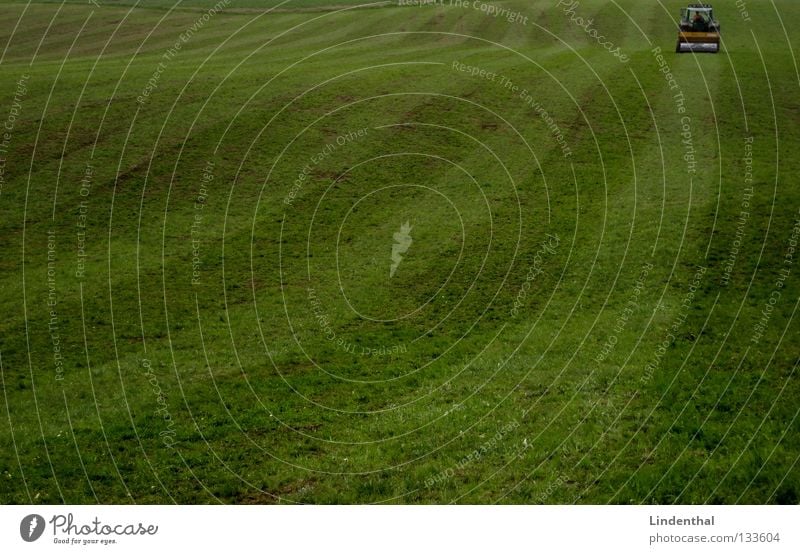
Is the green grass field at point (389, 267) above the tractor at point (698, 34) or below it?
below

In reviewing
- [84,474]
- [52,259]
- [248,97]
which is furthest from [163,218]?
[84,474]

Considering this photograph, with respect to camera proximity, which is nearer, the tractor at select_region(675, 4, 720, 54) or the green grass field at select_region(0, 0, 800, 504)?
the green grass field at select_region(0, 0, 800, 504)

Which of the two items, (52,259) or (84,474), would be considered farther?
(52,259)

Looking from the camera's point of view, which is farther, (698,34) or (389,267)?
(698,34)

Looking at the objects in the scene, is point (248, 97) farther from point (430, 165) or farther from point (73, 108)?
point (430, 165)

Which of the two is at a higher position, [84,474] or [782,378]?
[782,378]

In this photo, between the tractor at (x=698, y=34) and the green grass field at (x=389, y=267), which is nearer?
the green grass field at (x=389, y=267)

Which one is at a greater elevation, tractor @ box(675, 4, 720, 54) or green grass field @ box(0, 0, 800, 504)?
tractor @ box(675, 4, 720, 54)

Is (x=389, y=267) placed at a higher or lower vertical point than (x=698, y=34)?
lower
